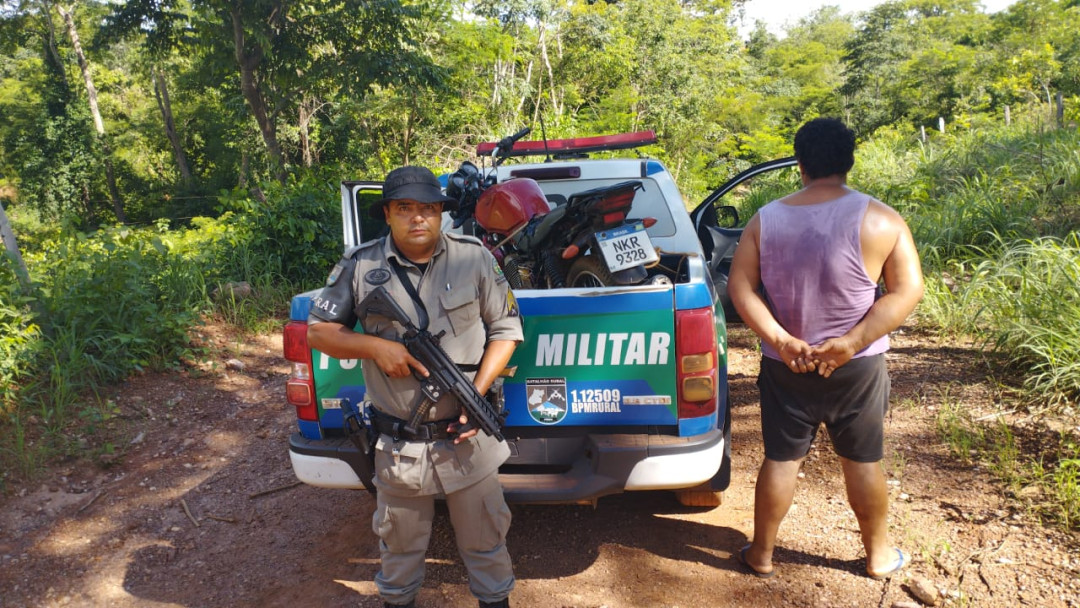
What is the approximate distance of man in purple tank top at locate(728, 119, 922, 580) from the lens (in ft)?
8.08

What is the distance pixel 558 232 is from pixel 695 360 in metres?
1.06

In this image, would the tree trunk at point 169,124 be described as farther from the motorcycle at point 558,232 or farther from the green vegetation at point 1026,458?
the green vegetation at point 1026,458

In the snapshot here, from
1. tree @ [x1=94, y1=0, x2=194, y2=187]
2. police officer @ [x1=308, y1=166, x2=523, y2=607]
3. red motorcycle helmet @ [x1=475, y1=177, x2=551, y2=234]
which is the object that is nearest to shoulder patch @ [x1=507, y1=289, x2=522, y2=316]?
police officer @ [x1=308, y1=166, x2=523, y2=607]

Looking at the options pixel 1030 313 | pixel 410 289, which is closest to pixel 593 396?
pixel 410 289

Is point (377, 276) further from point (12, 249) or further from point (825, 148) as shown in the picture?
point (12, 249)

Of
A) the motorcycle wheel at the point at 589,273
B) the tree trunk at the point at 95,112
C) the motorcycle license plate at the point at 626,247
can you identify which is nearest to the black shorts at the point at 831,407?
the motorcycle license plate at the point at 626,247

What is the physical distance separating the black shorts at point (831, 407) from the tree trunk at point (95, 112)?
32.0m

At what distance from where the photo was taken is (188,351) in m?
5.84

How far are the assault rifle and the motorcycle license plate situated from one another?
1042mm

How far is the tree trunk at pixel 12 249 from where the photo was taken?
5.05 metres

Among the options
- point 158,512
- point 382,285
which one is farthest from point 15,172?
point 382,285

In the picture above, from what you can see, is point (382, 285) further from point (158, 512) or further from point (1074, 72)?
point (1074, 72)

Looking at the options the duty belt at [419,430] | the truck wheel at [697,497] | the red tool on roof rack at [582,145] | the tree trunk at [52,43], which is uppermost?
the tree trunk at [52,43]

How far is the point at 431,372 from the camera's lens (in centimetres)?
221
